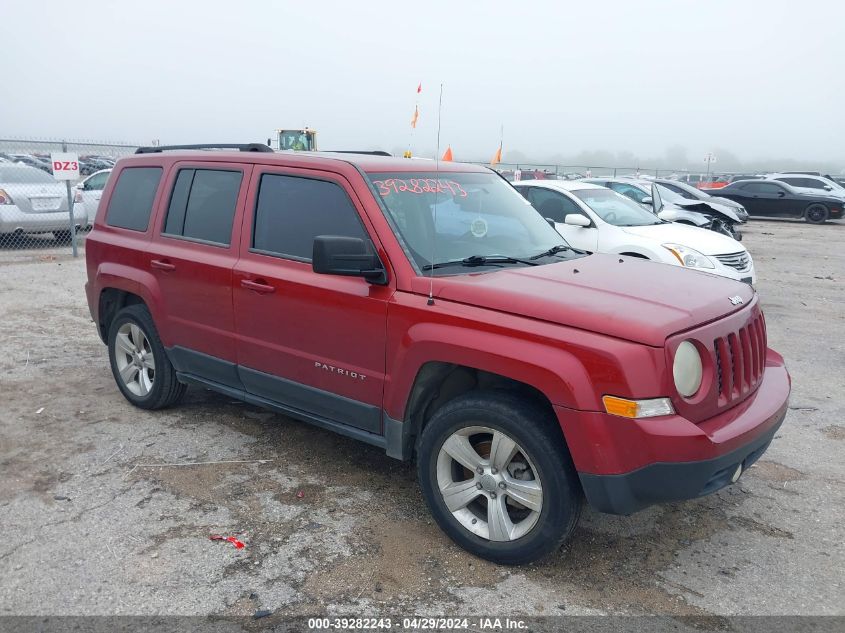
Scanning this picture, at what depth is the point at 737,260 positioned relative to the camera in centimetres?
885

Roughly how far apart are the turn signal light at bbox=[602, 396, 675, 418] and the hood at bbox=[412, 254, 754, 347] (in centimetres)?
24

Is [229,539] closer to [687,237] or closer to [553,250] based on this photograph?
[553,250]

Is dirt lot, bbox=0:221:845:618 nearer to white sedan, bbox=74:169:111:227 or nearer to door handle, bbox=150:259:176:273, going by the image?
door handle, bbox=150:259:176:273

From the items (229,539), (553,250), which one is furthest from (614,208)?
(229,539)

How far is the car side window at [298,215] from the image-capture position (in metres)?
3.93

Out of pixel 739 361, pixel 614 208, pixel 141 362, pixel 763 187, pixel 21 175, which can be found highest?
pixel 21 175

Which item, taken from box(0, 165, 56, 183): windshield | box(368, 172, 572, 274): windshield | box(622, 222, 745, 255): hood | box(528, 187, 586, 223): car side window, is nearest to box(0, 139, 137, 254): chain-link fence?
box(0, 165, 56, 183): windshield

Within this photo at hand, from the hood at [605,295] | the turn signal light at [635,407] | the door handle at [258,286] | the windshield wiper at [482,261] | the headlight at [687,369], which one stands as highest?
the windshield wiper at [482,261]

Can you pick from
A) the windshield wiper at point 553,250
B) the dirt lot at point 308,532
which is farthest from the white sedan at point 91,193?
the windshield wiper at point 553,250

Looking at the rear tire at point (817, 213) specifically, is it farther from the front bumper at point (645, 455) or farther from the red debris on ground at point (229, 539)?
the red debris on ground at point (229, 539)

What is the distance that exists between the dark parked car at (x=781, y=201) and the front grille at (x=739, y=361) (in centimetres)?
2270

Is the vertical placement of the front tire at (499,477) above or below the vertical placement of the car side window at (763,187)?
below

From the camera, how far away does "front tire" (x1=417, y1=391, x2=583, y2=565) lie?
3123 mm

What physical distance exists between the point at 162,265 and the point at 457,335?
7.98ft
